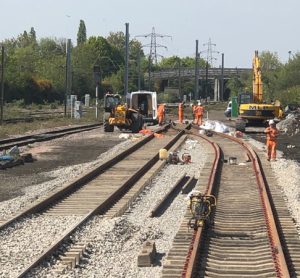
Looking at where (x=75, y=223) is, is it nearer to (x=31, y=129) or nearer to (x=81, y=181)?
(x=81, y=181)

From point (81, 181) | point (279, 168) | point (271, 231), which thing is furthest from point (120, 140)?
point (271, 231)

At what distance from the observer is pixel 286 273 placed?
7.97 m

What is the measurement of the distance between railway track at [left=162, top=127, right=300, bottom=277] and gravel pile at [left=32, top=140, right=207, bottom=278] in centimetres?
26

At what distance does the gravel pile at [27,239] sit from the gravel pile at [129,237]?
1.33ft

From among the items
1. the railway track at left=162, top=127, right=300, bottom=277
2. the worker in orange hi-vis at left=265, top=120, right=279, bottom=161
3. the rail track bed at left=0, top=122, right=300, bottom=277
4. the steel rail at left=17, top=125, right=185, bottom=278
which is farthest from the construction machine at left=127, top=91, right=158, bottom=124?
the railway track at left=162, top=127, right=300, bottom=277

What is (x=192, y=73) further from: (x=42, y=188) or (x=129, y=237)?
(x=129, y=237)

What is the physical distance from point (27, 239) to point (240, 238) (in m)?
3.40

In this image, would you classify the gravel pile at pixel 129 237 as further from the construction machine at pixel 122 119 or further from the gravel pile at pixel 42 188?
the construction machine at pixel 122 119

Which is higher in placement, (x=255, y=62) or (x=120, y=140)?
(x=255, y=62)

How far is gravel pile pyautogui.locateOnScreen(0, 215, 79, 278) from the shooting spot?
872 centimetres

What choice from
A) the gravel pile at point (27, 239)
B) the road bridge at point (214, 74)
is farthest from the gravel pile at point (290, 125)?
the road bridge at point (214, 74)

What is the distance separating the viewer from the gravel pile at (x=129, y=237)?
28.1ft

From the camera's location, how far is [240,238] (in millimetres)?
10398

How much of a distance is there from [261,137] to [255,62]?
353 inches
